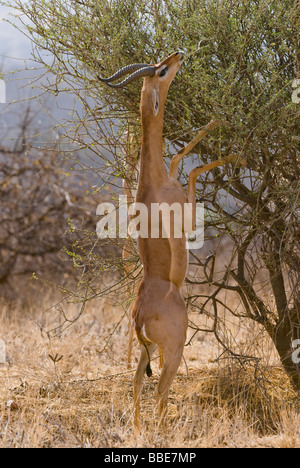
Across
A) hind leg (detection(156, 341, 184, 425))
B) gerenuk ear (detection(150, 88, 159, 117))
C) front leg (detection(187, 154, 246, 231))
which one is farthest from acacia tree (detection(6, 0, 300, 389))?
hind leg (detection(156, 341, 184, 425))

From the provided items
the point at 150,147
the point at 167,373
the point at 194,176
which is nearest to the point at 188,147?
the point at 194,176

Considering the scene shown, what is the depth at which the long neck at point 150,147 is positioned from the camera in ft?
13.6

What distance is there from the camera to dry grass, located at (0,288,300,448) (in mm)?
4141

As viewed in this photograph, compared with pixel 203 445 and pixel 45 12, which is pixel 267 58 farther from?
pixel 203 445

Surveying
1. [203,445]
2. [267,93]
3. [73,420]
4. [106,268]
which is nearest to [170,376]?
[203,445]

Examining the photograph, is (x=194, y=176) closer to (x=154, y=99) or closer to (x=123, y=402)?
(x=154, y=99)

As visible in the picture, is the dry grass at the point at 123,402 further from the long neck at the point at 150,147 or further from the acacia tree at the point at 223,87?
the long neck at the point at 150,147

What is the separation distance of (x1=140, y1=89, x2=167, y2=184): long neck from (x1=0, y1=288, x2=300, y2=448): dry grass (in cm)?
157

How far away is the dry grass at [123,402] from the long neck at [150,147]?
5.14ft

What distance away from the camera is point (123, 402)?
17.2 ft

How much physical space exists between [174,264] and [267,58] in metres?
1.66

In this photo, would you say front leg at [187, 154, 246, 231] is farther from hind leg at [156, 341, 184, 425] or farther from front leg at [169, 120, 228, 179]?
hind leg at [156, 341, 184, 425]

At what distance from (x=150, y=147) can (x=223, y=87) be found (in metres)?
0.81

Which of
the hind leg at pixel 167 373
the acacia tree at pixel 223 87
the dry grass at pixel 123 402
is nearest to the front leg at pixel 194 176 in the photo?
the acacia tree at pixel 223 87
